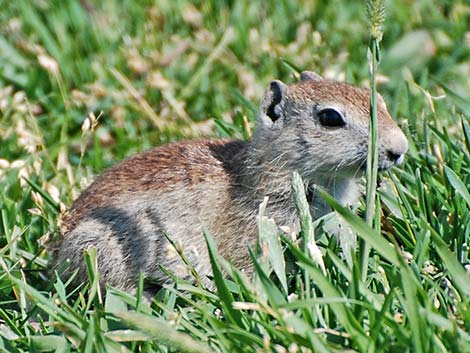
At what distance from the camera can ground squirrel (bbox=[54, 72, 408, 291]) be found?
475 centimetres

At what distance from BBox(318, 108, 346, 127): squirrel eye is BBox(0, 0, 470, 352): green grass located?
39cm

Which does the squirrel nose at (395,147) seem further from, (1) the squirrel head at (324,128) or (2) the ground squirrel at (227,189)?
(2) the ground squirrel at (227,189)

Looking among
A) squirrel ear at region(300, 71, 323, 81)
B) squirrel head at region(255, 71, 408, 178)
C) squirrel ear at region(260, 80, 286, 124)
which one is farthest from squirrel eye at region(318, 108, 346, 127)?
squirrel ear at region(300, 71, 323, 81)

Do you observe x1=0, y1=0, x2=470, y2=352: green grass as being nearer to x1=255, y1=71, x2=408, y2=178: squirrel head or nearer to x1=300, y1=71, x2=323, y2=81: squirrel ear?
x1=255, y1=71, x2=408, y2=178: squirrel head

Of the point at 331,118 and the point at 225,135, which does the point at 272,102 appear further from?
the point at 225,135

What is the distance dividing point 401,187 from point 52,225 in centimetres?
172

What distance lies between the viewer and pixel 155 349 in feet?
12.2

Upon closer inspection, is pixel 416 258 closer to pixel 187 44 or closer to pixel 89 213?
pixel 89 213

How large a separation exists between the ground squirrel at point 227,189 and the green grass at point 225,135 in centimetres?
25

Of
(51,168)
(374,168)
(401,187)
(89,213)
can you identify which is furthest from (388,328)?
(51,168)

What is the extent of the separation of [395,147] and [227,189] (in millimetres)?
896

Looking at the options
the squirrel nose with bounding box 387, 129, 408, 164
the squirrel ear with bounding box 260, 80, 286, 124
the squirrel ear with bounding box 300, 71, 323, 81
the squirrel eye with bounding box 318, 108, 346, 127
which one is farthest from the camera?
the squirrel ear with bounding box 300, 71, 323, 81

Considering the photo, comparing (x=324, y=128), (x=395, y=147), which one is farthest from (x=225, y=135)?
(x=395, y=147)

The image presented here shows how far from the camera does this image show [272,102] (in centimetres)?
502
